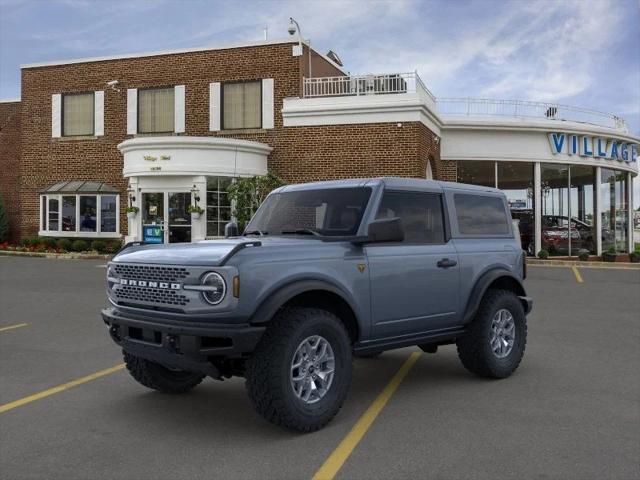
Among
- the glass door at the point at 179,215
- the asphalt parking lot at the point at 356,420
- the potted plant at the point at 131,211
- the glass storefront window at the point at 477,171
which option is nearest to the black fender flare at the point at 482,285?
the asphalt parking lot at the point at 356,420

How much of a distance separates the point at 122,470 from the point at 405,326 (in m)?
2.59

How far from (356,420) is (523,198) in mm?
21804

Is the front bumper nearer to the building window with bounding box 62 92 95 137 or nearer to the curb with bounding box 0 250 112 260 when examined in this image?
the curb with bounding box 0 250 112 260

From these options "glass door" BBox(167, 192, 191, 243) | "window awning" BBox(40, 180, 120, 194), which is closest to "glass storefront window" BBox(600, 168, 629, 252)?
"glass door" BBox(167, 192, 191, 243)

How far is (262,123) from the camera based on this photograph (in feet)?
76.5

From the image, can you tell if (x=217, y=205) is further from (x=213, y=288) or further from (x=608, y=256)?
(x=213, y=288)

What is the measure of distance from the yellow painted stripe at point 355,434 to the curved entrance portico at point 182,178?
52.5ft

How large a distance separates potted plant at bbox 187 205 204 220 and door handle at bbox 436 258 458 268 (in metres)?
16.3

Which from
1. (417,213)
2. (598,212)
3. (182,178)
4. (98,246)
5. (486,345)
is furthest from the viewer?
(598,212)

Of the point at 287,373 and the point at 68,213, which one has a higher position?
the point at 68,213

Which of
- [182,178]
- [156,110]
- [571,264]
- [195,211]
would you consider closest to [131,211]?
[182,178]

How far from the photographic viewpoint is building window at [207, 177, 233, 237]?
21.8m

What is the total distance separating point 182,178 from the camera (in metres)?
21.7

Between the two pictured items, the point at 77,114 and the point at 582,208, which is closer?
the point at 77,114
